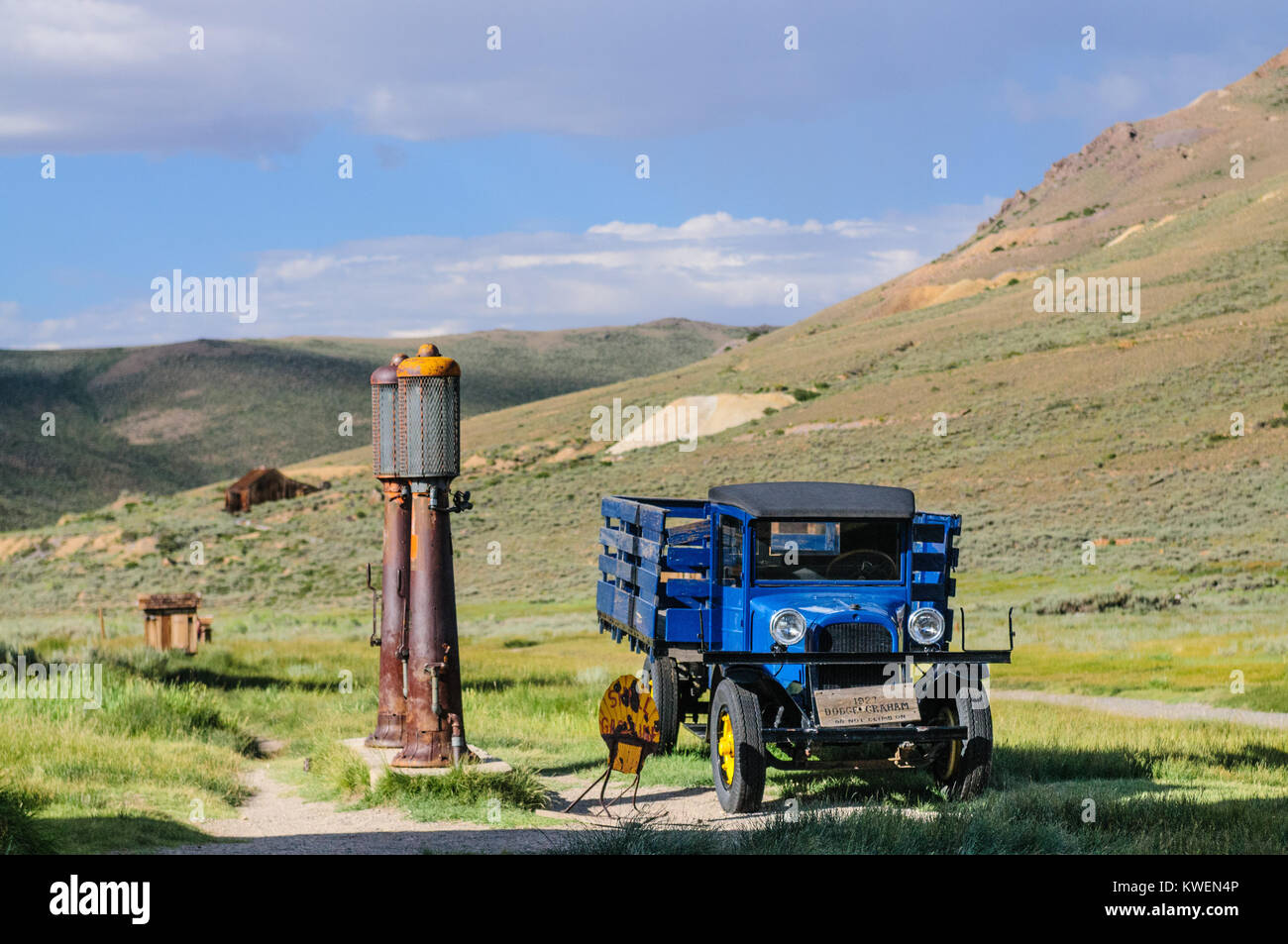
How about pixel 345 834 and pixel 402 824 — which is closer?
pixel 345 834

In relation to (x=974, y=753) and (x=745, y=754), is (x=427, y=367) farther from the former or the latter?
(x=974, y=753)

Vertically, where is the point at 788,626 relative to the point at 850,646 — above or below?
above

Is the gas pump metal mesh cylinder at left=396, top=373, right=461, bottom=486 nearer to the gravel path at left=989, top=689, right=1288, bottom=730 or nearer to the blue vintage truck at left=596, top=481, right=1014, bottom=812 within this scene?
the blue vintage truck at left=596, top=481, right=1014, bottom=812

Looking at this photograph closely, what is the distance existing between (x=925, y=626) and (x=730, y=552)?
5.99 feet

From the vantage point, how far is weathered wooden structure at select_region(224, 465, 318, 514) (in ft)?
274

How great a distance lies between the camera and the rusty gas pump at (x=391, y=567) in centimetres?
1343

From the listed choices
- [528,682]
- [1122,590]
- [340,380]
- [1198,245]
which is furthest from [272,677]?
[340,380]

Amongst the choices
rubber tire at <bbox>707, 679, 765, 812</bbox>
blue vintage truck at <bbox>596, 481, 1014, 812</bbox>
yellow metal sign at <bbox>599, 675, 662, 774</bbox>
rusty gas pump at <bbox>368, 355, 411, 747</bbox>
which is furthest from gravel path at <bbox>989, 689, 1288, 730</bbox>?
rusty gas pump at <bbox>368, 355, 411, 747</bbox>

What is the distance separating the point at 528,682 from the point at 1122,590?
2207 cm

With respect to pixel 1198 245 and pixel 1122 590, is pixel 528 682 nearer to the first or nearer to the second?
pixel 1122 590

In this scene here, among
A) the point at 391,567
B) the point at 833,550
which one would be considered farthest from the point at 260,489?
the point at 833,550

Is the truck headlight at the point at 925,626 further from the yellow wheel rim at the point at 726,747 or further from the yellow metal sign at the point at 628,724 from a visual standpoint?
the yellow metal sign at the point at 628,724

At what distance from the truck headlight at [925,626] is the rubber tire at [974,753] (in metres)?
0.47

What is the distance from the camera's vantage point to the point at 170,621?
80.8 feet
